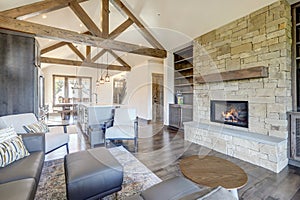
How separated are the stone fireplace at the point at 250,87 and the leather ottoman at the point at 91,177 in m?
2.30

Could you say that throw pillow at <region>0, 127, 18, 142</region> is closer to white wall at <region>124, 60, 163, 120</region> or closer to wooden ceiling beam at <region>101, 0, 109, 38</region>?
wooden ceiling beam at <region>101, 0, 109, 38</region>

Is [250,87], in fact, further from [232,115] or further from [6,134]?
[6,134]

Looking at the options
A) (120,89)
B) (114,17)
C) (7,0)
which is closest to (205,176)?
(7,0)

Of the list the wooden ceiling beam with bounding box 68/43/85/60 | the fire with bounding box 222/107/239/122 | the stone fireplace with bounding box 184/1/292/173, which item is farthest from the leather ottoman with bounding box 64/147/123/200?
the wooden ceiling beam with bounding box 68/43/85/60

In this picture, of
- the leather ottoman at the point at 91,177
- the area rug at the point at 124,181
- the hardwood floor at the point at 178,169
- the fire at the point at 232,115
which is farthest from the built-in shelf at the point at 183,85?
the leather ottoman at the point at 91,177

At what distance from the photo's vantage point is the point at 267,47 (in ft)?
9.71

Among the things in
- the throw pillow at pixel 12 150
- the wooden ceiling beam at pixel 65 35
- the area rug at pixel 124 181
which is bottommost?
the area rug at pixel 124 181

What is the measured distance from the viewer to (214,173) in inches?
62.2

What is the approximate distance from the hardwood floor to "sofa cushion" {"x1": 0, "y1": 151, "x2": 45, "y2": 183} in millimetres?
1269

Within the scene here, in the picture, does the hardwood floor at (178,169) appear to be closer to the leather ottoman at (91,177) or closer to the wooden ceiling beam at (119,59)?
the leather ottoman at (91,177)

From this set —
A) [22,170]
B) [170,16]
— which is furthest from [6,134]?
[170,16]

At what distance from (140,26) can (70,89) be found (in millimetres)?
6252

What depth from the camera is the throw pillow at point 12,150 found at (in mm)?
1713

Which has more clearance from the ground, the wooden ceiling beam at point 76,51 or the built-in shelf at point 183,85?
the wooden ceiling beam at point 76,51
